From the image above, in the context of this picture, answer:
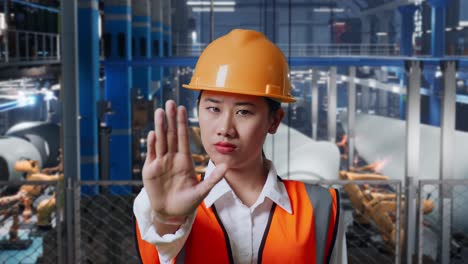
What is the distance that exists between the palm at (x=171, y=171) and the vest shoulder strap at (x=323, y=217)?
1.10 ft

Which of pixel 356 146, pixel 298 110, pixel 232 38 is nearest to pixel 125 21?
pixel 298 110

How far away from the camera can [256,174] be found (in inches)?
49.8

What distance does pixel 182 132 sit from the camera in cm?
99

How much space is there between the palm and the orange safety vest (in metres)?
0.16

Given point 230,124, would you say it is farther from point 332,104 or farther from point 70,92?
point 332,104

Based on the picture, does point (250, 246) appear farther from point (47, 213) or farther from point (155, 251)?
point (47, 213)

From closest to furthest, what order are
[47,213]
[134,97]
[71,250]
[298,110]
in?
[71,250] < [47,213] < [134,97] < [298,110]

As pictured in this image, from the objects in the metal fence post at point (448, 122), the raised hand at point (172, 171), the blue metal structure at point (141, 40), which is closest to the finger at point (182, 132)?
the raised hand at point (172, 171)

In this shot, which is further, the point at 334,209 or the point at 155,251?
the point at 334,209

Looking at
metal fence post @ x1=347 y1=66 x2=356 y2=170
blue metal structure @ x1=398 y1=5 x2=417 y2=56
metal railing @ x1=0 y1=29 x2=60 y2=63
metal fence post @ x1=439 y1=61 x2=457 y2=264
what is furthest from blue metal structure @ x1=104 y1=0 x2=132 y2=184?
metal fence post @ x1=439 y1=61 x2=457 y2=264

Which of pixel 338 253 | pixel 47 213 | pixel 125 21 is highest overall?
pixel 125 21

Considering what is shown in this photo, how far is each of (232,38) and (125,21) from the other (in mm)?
7651

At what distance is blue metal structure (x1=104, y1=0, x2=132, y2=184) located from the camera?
8.41m

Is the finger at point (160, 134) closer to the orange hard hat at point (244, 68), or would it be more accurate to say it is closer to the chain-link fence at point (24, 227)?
the orange hard hat at point (244, 68)
